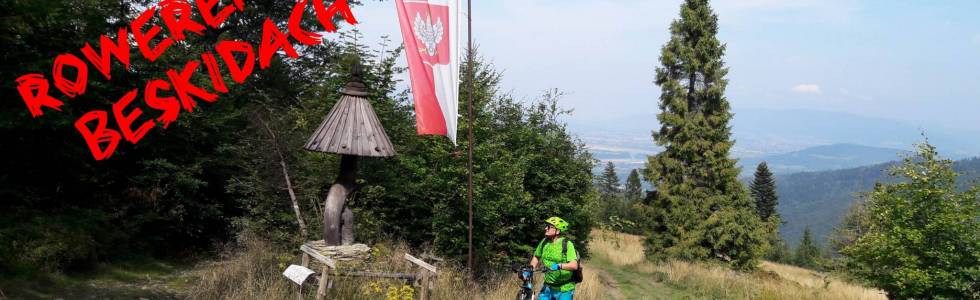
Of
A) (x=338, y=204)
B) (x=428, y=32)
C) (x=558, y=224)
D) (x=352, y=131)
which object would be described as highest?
(x=428, y=32)

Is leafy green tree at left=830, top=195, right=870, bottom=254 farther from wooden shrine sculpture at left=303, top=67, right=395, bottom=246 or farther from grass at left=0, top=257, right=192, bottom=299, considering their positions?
grass at left=0, top=257, right=192, bottom=299

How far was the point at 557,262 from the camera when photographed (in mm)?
6438

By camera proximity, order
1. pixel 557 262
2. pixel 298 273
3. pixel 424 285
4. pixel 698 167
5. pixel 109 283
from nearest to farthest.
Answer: pixel 298 273 < pixel 557 262 < pixel 424 285 < pixel 109 283 < pixel 698 167

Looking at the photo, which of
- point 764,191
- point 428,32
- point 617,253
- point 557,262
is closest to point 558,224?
point 557,262

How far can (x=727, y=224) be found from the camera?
63.2 ft

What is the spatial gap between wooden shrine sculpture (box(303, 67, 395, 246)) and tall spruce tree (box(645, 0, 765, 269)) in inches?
602

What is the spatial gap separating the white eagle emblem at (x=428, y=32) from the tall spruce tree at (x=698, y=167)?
15.6m

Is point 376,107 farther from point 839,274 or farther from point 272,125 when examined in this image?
point 839,274

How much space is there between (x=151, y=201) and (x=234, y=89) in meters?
3.77

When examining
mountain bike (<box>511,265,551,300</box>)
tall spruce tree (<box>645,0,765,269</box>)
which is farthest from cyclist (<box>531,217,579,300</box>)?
tall spruce tree (<box>645,0,765,269</box>)

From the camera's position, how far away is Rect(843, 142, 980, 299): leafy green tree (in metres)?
9.67

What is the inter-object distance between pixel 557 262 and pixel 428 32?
2964mm

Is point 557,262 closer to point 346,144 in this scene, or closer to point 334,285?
point 334,285

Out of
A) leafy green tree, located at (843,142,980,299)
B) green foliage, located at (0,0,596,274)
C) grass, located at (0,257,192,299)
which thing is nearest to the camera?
grass, located at (0,257,192,299)
